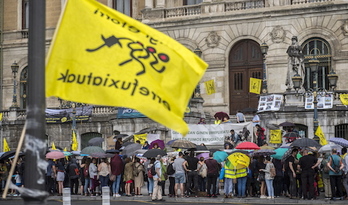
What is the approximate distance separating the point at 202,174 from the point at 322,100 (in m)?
10.1

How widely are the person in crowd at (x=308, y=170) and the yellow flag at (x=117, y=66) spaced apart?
48.5ft

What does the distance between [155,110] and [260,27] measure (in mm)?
33297

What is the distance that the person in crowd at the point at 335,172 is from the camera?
2264cm

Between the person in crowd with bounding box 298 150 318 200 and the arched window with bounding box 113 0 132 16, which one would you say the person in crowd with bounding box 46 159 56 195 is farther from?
the arched window with bounding box 113 0 132 16

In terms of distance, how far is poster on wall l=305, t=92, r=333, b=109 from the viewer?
107 ft

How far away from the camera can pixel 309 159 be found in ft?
74.3

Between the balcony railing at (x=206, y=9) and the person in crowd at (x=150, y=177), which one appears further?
the balcony railing at (x=206, y=9)

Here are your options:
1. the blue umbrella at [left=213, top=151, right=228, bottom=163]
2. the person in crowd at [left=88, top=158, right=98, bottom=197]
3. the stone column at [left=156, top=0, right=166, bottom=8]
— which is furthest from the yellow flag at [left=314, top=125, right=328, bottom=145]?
the stone column at [left=156, top=0, right=166, bottom=8]

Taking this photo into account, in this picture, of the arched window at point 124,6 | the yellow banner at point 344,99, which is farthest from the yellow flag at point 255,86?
the arched window at point 124,6

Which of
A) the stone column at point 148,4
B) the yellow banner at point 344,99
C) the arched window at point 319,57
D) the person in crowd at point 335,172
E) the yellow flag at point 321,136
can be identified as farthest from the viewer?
the stone column at point 148,4

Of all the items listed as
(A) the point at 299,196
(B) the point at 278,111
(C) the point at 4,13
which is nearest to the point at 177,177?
(A) the point at 299,196

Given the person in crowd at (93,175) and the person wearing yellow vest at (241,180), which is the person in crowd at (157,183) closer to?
the person wearing yellow vest at (241,180)

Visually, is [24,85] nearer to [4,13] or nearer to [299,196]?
[4,13]

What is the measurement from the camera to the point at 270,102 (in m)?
34.0
